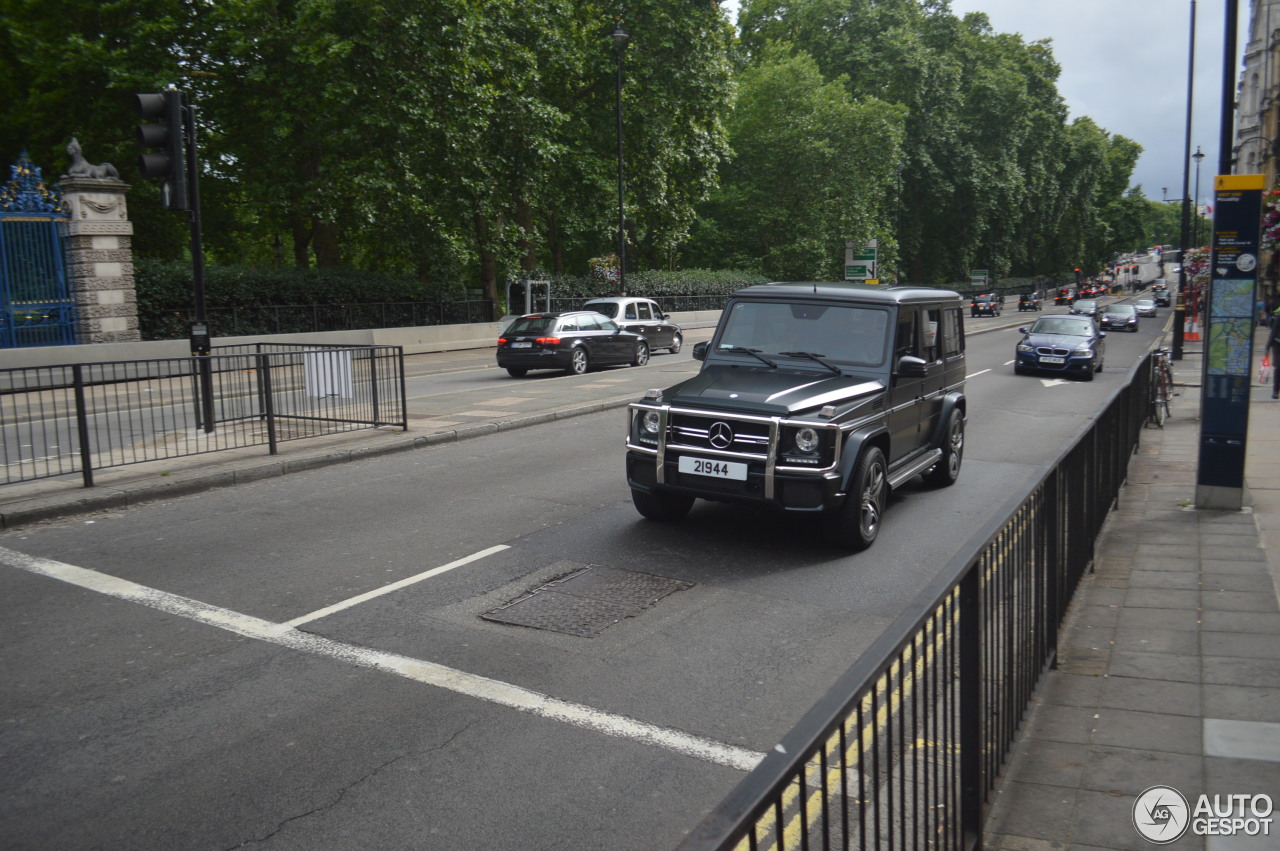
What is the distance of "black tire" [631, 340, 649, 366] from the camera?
82.6 feet

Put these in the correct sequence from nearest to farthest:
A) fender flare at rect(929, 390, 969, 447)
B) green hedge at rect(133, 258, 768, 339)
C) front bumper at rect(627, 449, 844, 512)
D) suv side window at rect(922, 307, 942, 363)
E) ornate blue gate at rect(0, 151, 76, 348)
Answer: front bumper at rect(627, 449, 844, 512)
suv side window at rect(922, 307, 942, 363)
fender flare at rect(929, 390, 969, 447)
ornate blue gate at rect(0, 151, 76, 348)
green hedge at rect(133, 258, 768, 339)

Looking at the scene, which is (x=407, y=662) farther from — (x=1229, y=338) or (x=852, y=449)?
(x=1229, y=338)

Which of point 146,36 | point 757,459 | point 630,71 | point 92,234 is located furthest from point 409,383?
point 630,71

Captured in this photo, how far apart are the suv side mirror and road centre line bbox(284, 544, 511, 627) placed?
3552mm

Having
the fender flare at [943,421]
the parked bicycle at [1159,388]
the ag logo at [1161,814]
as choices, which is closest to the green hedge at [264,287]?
the fender flare at [943,421]

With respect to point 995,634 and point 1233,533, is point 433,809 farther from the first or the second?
point 1233,533

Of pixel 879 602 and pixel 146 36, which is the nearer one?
Result: pixel 879 602

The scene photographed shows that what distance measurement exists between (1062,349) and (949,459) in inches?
Answer: 572

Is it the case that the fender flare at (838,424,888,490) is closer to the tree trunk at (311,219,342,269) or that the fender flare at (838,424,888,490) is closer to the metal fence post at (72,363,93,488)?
the metal fence post at (72,363,93,488)

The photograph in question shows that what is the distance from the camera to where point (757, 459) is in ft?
24.0

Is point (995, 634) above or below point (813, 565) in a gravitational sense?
above

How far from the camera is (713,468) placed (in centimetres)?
746

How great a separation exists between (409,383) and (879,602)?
16265 mm

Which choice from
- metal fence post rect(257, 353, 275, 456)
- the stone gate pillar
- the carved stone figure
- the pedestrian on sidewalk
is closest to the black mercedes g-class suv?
metal fence post rect(257, 353, 275, 456)
